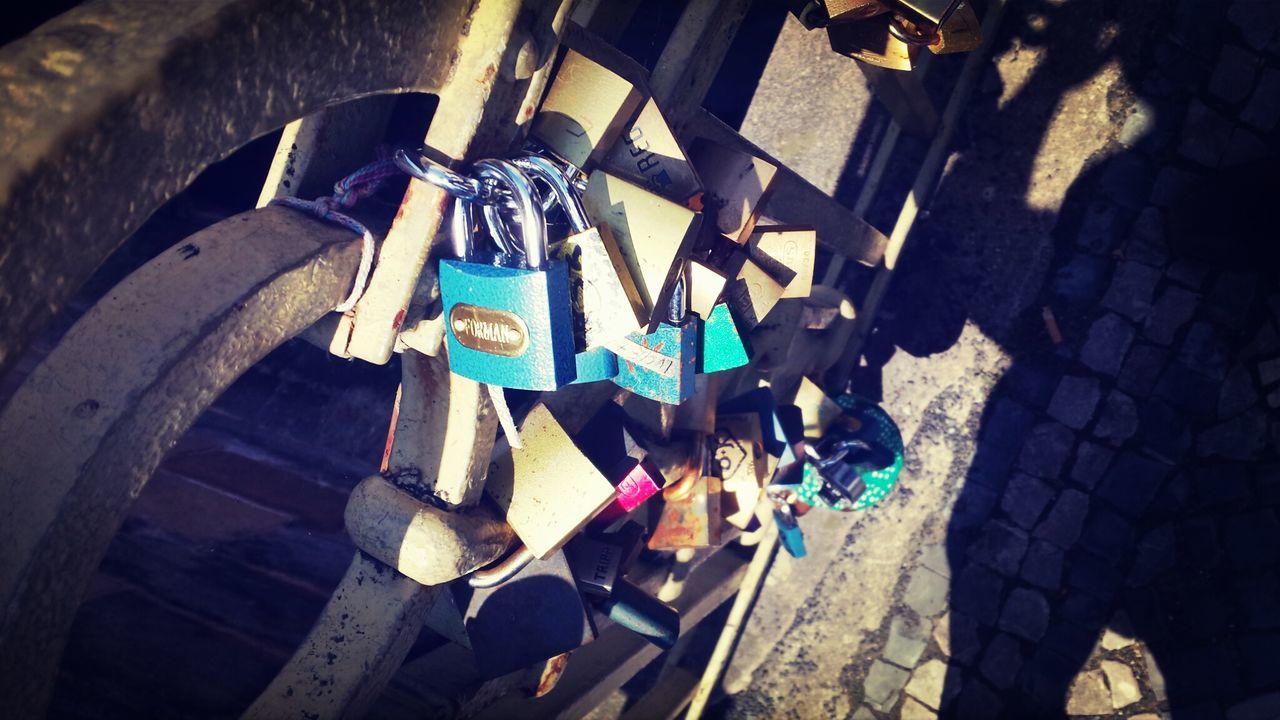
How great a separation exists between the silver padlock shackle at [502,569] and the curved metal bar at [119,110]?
47.3 inches

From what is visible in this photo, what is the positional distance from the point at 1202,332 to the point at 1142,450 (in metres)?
0.62

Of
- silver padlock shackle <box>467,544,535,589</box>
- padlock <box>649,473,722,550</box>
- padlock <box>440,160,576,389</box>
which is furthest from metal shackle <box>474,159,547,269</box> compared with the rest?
padlock <box>649,473,722,550</box>

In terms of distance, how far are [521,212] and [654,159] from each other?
1.12 ft

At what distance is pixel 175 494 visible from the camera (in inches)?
89.0

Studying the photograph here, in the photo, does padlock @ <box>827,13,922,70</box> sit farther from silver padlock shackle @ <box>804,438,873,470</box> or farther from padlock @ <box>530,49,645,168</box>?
silver padlock shackle @ <box>804,438,873,470</box>

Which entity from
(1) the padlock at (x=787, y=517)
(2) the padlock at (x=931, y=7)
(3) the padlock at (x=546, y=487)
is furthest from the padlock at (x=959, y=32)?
(1) the padlock at (x=787, y=517)

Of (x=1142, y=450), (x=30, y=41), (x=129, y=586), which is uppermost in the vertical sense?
(x=1142, y=450)

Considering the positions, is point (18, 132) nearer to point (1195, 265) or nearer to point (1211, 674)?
point (1195, 265)

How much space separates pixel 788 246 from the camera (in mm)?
1800

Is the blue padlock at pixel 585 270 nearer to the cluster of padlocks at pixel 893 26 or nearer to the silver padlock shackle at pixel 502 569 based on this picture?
the silver padlock shackle at pixel 502 569

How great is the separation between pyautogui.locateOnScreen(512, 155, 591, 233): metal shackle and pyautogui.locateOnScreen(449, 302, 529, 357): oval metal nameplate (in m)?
0.23

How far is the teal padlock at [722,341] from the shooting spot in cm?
168

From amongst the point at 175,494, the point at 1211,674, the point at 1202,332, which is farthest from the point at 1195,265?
the point at 175,494

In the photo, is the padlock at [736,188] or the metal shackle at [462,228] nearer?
the metal shackle at [462,228]
